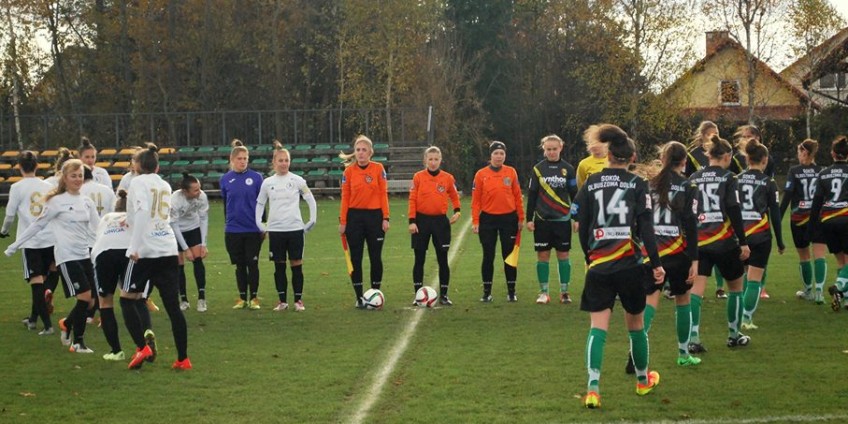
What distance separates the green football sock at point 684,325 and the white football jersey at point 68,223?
575 cm

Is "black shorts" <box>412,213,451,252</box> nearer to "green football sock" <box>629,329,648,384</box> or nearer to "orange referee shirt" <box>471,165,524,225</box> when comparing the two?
"orange referee shirt" <box>471,165,524,225</box>

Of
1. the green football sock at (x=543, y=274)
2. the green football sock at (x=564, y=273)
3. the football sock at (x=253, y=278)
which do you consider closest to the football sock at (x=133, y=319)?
the football sock at (x=253, y=278)

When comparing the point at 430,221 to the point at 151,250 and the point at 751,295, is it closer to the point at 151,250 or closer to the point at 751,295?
the point at 751,295

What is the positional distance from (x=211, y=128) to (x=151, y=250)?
33.7 m

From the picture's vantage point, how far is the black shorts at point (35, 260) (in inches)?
457

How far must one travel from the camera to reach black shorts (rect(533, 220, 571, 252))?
13312 millimetres

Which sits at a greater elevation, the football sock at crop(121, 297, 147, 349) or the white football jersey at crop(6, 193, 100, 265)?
the white football jersey at crop(6, 193, 100, 265)

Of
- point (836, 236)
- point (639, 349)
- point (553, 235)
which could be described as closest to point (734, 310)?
point (639, 349)

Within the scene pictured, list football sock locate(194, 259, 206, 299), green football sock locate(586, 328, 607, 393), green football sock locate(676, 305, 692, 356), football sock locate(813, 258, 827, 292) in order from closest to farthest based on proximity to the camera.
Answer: green football sock locate(586, 328, 607, 393) < green football sock locate(676, 305, 692, 356) < football sock locate(813, 258, 827, 292) < football sock locate(194, 259, 206, 299)

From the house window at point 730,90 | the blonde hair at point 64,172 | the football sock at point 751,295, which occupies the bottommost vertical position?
the football sock at point 751,295

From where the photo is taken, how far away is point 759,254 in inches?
428

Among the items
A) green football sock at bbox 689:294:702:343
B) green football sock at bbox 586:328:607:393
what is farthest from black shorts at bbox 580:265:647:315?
green football sock at bbox 689:294:702:343

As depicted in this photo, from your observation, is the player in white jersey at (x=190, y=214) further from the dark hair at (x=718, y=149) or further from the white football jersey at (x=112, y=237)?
the dark hair at (x=718, y=149)

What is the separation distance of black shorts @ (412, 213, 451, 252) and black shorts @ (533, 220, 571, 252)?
1.13 m
